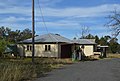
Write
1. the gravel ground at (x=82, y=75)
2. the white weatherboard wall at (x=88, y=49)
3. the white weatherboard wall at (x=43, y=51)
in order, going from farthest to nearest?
1. the white weatherboard wall at (x=88, y=49)
2. the white weatherboard wall at (x=43, y=51)
3. the gravel ground at (x=82, y=75)

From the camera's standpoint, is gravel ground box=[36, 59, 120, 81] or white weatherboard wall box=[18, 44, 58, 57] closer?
gravel ground box=[36, 59, 120, 81]

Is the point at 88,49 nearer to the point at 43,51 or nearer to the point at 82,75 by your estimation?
the point at 43,51

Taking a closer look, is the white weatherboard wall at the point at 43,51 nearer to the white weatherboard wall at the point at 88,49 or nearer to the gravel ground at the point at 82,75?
the white weatherboard wall at the point at 88,49

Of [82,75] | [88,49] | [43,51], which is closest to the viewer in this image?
[82,75]

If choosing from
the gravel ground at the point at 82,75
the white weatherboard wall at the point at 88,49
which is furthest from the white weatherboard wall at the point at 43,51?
the gravel ground at the point at 82,75

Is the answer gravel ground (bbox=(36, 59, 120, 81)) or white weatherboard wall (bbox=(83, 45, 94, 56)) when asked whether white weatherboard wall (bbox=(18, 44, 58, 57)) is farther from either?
gravel ground (bbox=(36, 59, 120, 81))

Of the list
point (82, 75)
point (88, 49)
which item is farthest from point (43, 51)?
point (82, 75)

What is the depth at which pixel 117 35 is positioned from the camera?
58.8 meters

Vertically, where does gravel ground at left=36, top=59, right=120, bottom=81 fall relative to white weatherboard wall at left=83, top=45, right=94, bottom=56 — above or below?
above

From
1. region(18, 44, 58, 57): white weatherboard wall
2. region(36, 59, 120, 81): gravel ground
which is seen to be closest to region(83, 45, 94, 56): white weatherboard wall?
region(18, 44, 58, 57): white weatherboard wall

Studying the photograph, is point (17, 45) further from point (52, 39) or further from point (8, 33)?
point (8, 33)

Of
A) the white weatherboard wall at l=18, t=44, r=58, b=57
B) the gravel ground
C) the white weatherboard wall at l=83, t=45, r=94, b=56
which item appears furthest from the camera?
the white weatherboard wall at l=83, t=45, r=94, b=56

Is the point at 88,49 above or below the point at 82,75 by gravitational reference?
below

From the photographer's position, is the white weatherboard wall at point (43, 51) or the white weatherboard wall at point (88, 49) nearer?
the white weatherboard wall at point (43, 51)
